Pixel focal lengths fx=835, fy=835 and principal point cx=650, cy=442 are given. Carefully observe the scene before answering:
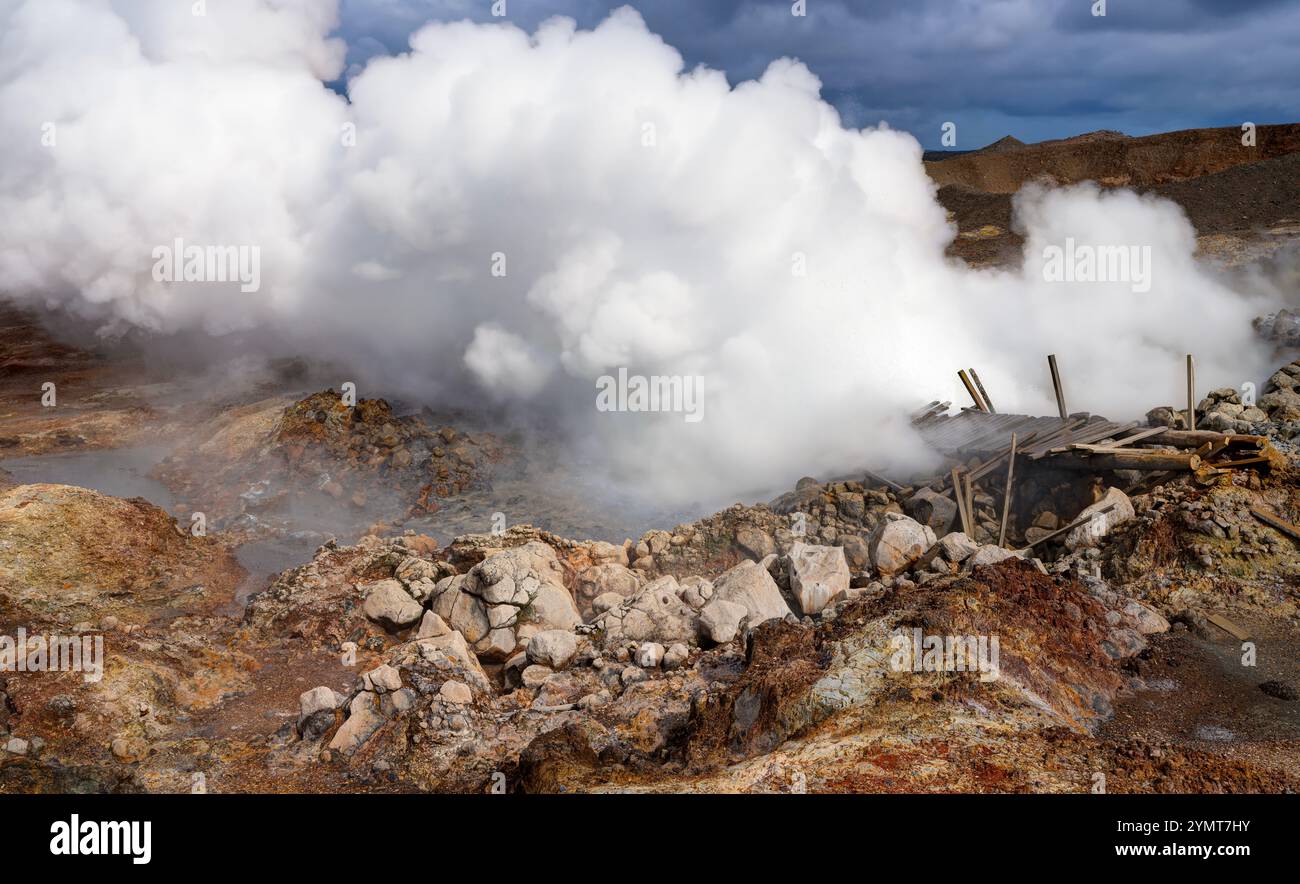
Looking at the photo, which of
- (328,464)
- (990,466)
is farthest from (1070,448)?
(328,464)

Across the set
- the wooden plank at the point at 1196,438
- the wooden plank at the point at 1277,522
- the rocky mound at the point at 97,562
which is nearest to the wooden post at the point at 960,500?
the wooden plank at the point at 1196,438

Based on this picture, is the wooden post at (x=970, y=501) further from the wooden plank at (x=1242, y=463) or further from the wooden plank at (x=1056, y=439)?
the wooden plank at (x=1242, y=463)

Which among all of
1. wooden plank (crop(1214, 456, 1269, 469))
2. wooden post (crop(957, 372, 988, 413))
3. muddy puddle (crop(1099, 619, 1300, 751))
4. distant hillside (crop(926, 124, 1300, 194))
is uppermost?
distant hillside (crop(926, 124, 1300, 194))

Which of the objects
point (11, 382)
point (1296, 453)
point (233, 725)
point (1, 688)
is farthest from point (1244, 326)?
point (11, 382)

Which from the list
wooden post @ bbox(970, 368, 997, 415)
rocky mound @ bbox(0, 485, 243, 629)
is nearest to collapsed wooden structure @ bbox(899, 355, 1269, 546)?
wooden post @ bbox(970, 368, 997, 415)

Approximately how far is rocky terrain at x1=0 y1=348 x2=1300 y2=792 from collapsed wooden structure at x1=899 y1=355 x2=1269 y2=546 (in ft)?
0.82

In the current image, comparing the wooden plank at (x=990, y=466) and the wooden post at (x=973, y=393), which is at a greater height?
the wooden post at (x=973, y=393)

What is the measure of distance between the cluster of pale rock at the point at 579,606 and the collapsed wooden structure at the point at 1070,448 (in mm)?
827

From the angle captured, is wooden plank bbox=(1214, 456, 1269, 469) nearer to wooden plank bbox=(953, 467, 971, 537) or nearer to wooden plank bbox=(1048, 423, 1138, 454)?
wooden plank bbox=(1048, 423, 1138, 454)

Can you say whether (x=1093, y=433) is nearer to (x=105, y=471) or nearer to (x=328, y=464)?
(x=328, y=464)

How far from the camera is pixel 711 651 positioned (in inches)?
316

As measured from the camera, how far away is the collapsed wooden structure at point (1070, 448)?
32.1ft

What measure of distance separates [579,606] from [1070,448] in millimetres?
6454

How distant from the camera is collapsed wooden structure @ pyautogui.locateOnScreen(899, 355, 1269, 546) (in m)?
9.79
